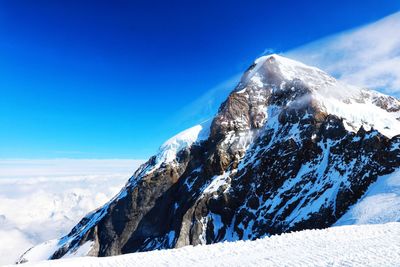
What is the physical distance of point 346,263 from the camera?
15.3 m

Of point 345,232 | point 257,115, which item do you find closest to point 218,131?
point 257,115

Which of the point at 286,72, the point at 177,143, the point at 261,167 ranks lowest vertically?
the point at 261,167

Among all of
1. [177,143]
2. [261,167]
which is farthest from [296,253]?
[177,143]

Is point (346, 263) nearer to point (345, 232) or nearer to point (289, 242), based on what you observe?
point (289, 242)

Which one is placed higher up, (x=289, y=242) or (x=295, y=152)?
(x=295, y=152)

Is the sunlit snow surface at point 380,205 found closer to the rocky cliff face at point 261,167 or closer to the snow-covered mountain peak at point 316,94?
the rocky cliff face at point 261,167

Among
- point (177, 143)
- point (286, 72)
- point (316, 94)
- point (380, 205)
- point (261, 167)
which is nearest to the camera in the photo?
point (380, 205)

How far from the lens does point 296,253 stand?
18250 mm

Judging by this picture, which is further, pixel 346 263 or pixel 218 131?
pixel 218 131

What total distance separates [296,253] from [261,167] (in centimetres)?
11997

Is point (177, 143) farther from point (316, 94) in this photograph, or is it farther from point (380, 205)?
point (380, 205)

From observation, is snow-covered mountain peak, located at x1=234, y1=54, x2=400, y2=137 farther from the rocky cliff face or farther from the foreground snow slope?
the foreground snow slope

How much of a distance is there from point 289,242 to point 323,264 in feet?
16.9

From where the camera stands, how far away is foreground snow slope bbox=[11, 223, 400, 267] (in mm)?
16234
